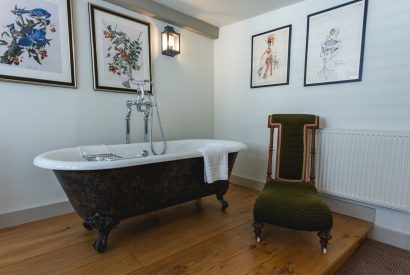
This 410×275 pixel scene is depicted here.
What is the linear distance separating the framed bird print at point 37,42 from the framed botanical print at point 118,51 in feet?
0.70

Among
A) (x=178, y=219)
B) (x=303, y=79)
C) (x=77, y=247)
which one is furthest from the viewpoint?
(x=303, y=79)

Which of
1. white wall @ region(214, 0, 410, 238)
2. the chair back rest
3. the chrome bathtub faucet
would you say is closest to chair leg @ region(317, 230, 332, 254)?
the chair back rest

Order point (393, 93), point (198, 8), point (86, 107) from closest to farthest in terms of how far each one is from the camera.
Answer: point (393, 93) → point (86, 107) → point (198, 8)

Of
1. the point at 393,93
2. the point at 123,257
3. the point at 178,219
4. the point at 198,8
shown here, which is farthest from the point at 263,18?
the point at 123,257

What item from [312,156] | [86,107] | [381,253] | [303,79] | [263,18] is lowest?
[381,253]

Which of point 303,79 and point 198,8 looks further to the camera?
point 198,8

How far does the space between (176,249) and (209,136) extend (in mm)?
1853

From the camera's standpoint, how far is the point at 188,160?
1.76 metres

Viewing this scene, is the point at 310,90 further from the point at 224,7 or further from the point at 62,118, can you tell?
the point at 62,118

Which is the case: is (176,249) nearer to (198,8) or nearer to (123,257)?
(123,257)

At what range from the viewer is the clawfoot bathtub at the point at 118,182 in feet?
4.47

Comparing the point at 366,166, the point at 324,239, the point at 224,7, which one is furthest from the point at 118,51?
the point at 366,166

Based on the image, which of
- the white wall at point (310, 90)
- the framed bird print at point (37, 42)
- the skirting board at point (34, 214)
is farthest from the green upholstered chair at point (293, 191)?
the framed bird print at point (37, 42)

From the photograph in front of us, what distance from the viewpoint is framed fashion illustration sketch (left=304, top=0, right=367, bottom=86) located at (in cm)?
189
